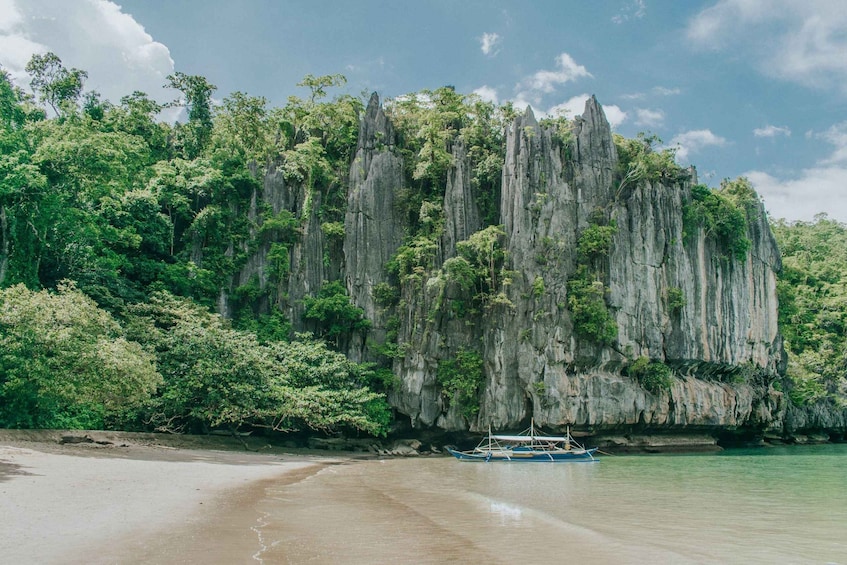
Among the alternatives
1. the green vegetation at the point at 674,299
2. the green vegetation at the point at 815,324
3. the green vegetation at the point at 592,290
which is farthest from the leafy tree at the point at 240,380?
the green vegetation at the point at 815,324

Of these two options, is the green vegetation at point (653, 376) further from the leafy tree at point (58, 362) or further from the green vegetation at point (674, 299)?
the leafy tree at point (58, 362)

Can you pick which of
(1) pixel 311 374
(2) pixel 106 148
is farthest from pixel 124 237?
(1) pixel 311 374

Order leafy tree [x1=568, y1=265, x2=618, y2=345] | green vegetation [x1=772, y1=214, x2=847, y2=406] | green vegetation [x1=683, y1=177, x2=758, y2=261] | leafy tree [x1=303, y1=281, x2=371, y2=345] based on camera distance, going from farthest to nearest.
→ green vegetation [x1=772, y1=214, x2=847, y2=406] → green vegetation [x1=683, y1=177, x2=758, y2=261] → leafy tree [x1=303, y1=281, x2=371, y2=345] → leafy tree [x1=568, y1=265, x2=618, y2=345]

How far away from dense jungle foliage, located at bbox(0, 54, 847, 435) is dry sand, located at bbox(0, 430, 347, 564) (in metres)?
3.42

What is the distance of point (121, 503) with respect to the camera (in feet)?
31.1

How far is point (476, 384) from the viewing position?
99.6 ft

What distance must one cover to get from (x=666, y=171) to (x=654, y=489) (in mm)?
25799

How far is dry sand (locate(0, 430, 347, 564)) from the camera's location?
6625 millimetres

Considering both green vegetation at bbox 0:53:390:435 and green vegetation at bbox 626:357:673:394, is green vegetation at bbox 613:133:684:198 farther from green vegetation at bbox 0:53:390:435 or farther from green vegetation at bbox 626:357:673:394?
green vegetation at bbox 0:53:390:435

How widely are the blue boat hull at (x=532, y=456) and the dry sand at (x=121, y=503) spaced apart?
9503 mm

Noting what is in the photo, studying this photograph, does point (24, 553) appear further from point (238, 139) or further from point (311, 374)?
point (238, 139)

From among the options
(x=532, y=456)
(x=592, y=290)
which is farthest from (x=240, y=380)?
(x=592, y=290)

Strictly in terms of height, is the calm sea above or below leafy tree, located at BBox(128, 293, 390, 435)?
below

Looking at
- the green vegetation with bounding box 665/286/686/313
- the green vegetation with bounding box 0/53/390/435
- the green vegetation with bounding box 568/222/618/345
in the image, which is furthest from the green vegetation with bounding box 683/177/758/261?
the green vegetation with bounding box 0/53/390/435
